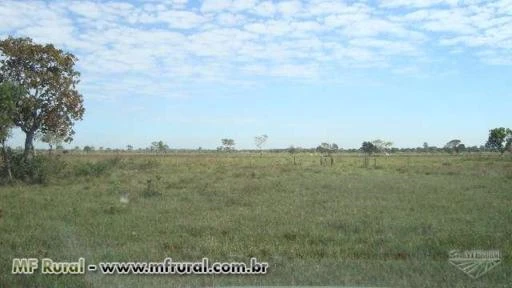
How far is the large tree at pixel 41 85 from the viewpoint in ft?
83.5

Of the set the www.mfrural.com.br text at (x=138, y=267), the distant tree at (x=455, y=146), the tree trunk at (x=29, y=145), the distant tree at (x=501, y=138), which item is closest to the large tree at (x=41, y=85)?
the tree trunk at (x=29, y=145)

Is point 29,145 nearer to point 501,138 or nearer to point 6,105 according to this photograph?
point 6,105

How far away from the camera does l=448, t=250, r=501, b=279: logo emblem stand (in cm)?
769

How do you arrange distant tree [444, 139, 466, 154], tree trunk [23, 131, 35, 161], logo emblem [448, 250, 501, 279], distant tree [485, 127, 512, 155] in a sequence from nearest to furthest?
1. logo emblem [448, 250, 501, 279]
2. tree trunk [23, 131, 35, 161]
3. distant tree [485, 127, 512, 155]
4. distant tree [444, 139, 466, 154]

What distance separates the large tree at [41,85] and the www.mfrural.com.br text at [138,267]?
733 inches

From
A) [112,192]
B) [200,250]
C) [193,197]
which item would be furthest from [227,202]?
[200,250]

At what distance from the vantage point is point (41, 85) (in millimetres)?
26047

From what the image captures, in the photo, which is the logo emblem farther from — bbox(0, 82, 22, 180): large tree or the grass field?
bbox(0, 82, 22, 180): large tree

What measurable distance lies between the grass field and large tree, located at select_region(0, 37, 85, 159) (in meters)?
6.98

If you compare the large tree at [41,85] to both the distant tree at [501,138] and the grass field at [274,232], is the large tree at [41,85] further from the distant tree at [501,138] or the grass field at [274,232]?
the distant tree at [501,138]

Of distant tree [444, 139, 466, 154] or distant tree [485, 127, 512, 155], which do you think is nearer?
distant tree [485, 127, 512, 155]

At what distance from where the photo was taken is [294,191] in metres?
19.8

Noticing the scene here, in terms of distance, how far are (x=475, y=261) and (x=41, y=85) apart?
22590 millimetres

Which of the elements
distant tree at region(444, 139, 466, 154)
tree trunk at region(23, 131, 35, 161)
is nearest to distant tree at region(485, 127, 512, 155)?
distant tree at region(444, 139, 466, 154)
